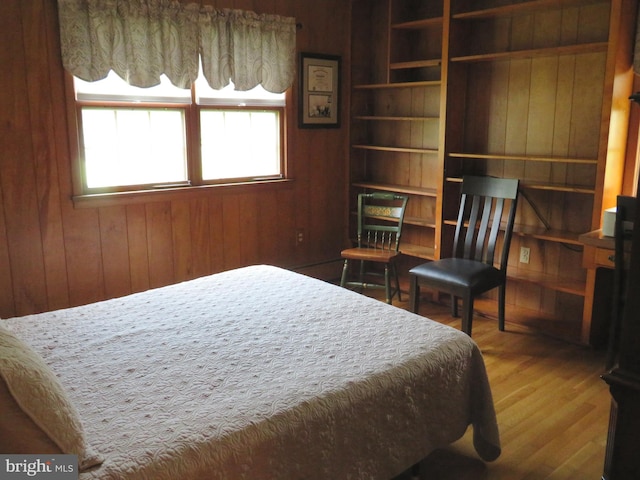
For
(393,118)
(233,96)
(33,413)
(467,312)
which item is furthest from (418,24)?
(33,413)

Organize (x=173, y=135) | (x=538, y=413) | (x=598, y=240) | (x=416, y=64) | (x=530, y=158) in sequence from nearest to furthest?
(x=538, y=413) < (x=598, y=240) < (x=530, y=158) < (x=173, y=135) < (x=416, y=64)

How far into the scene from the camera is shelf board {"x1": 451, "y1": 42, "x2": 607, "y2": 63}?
10.6ft

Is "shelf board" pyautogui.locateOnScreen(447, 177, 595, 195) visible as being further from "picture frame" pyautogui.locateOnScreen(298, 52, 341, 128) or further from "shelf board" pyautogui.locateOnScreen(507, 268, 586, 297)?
"picture frame" pyautogui.locateOnScreen(298, 52, 341, 128)

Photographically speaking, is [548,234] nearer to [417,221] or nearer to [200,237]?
[417,221]

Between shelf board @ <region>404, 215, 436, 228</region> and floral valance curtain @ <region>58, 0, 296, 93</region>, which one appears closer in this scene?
floral valance curtain @ <region>58, 0, 296, 93</region>

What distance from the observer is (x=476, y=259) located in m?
3.73

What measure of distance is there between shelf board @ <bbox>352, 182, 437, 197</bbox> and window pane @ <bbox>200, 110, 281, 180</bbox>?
2.53 ft

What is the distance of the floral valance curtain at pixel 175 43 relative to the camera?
3223mm

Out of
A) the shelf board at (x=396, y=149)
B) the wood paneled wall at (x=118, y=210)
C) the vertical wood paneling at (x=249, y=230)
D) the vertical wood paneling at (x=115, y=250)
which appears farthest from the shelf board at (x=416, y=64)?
the vertical wood paneling at (x=115, y=250)

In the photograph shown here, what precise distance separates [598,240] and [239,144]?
2492 mm

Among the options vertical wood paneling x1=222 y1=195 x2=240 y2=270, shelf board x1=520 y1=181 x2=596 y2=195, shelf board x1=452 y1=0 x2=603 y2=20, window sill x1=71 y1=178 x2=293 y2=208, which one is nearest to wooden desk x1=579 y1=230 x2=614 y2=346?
shelf board x1=520 y1=181 x2=596 y2=195

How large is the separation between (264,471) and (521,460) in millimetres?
1297

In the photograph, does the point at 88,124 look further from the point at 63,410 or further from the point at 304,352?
the point at 63,410

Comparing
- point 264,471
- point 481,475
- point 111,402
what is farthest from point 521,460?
point 111,402
